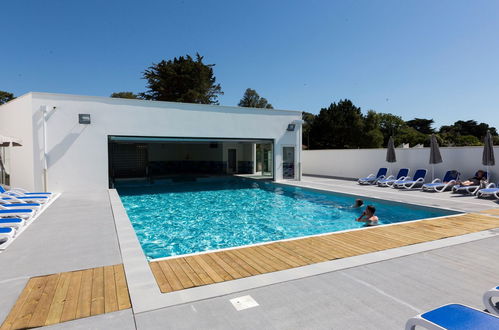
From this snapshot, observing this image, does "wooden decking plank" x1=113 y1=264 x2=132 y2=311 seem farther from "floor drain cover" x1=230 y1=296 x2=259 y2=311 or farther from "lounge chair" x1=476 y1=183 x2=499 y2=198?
"lounge chair" x1=476 y1=183 x2=499 y2=198

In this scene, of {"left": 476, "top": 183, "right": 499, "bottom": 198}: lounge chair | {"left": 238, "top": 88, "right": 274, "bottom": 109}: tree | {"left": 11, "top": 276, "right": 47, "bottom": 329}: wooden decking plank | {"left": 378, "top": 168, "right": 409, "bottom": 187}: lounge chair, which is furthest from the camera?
{"left": 238, "top": 88, "right": 274, "bottom": 109}: tree

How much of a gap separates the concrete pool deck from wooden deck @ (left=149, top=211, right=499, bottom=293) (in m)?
0.40

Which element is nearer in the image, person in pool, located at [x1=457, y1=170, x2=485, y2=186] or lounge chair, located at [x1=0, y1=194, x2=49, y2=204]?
lounge chair, located at [x1=0, y1=194, x2=49, y2=204]

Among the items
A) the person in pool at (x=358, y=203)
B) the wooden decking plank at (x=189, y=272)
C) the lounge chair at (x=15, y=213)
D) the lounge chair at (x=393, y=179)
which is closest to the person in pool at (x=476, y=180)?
the lounge chair at (x=393, y=179)

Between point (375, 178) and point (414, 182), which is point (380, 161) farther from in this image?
point (414, 182)

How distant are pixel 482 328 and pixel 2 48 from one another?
24250 mm

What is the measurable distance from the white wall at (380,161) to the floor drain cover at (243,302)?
507 inches

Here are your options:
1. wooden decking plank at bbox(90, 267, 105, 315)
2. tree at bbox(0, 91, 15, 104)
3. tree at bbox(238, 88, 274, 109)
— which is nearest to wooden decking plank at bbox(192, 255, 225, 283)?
wooden decking plank at bbox(90, 267, 105, 315)

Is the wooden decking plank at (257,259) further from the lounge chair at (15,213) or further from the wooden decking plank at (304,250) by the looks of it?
the lounge chair at (15,213)

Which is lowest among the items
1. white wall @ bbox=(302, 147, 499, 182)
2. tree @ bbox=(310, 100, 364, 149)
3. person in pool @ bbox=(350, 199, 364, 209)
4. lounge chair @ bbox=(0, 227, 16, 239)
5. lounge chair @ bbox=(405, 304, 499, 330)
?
person in pool @ bbox=(350, 199, 364, 209)

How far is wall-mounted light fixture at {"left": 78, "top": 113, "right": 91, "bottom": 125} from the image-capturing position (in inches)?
445

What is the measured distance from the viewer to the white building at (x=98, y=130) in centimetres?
1084

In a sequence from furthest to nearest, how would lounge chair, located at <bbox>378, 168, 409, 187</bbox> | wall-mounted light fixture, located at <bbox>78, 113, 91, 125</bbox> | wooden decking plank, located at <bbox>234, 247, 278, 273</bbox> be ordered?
Result: lounge chair, located at <bbox>378, 168, 409, 187</bbox>
wall-mounted light fixture, located at <bbox>78, 113, 91, 125</bbox>
wooden decking plank, located at <bbox>234, 247, 278, 273</bbox>

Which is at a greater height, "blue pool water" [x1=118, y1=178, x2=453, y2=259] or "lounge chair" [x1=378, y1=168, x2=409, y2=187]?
"lounge chair" [x1=378, y1=168, x2=409, y2=187]
